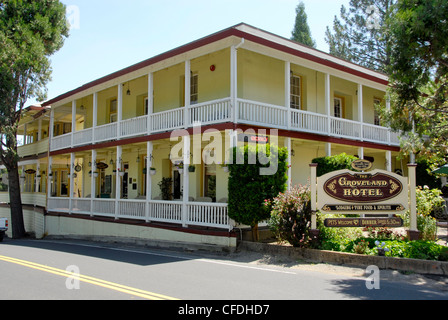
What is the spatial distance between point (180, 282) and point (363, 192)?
17.4ft

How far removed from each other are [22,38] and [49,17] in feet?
7.89

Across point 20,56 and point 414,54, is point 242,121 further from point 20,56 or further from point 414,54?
point 20,56

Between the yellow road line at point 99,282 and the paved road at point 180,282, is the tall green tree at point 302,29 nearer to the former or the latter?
the paved road at point 180,282

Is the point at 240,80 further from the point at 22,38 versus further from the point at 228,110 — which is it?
the point at 22,38

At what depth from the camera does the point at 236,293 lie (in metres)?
6.52

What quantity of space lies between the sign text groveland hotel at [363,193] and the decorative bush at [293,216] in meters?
0.54

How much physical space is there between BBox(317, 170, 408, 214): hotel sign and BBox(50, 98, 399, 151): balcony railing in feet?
13.0

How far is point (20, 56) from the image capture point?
20438 mm

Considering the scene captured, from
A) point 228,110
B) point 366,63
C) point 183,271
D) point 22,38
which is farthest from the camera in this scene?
point 366,63

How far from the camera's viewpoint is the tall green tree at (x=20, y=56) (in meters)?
20.3

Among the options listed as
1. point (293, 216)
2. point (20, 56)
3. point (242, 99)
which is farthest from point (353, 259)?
point (20, 56)

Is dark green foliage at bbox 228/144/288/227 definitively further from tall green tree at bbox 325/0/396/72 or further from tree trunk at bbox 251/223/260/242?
tall green tree at bbox 325/0/396/72

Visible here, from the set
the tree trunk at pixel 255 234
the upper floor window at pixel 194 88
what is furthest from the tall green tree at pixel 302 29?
the tree trunk at pixel 255 234
